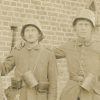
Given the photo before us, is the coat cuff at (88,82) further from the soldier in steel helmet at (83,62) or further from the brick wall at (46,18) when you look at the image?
the brick wall at (46,18)

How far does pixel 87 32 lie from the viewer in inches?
159

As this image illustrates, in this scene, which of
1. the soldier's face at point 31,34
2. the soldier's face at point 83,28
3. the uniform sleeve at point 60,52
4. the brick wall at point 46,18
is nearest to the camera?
the soldier's face at point 31,34

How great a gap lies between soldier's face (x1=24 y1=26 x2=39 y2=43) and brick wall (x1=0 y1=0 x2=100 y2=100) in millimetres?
1774

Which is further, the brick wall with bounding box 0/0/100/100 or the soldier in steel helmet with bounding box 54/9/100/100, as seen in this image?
the brick wall with bounding box 0/0/100/100

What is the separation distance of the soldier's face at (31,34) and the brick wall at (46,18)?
1.77m

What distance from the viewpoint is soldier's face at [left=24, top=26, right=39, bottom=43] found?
3914 mm

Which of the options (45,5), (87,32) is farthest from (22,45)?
(45,5)

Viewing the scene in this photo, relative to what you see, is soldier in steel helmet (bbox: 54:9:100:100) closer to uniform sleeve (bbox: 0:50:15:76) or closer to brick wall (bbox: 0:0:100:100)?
uniform sleeve (bbox: 0:50:15:76)

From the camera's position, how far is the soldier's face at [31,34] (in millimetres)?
3914

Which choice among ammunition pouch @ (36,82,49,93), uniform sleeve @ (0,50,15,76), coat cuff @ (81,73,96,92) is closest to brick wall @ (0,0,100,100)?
uniform sleeve @ (0,50,15,76)

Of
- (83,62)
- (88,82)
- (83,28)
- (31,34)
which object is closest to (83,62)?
(83,62)

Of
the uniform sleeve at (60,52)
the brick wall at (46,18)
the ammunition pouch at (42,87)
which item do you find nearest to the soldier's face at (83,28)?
the uniform sleeve at (60,52)

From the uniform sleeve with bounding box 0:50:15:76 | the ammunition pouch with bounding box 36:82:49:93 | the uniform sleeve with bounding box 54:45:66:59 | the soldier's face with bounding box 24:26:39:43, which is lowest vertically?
the ammunition pouch with bounding box 36:82:49:93

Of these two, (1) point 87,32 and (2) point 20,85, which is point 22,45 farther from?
(1) point 87,32
